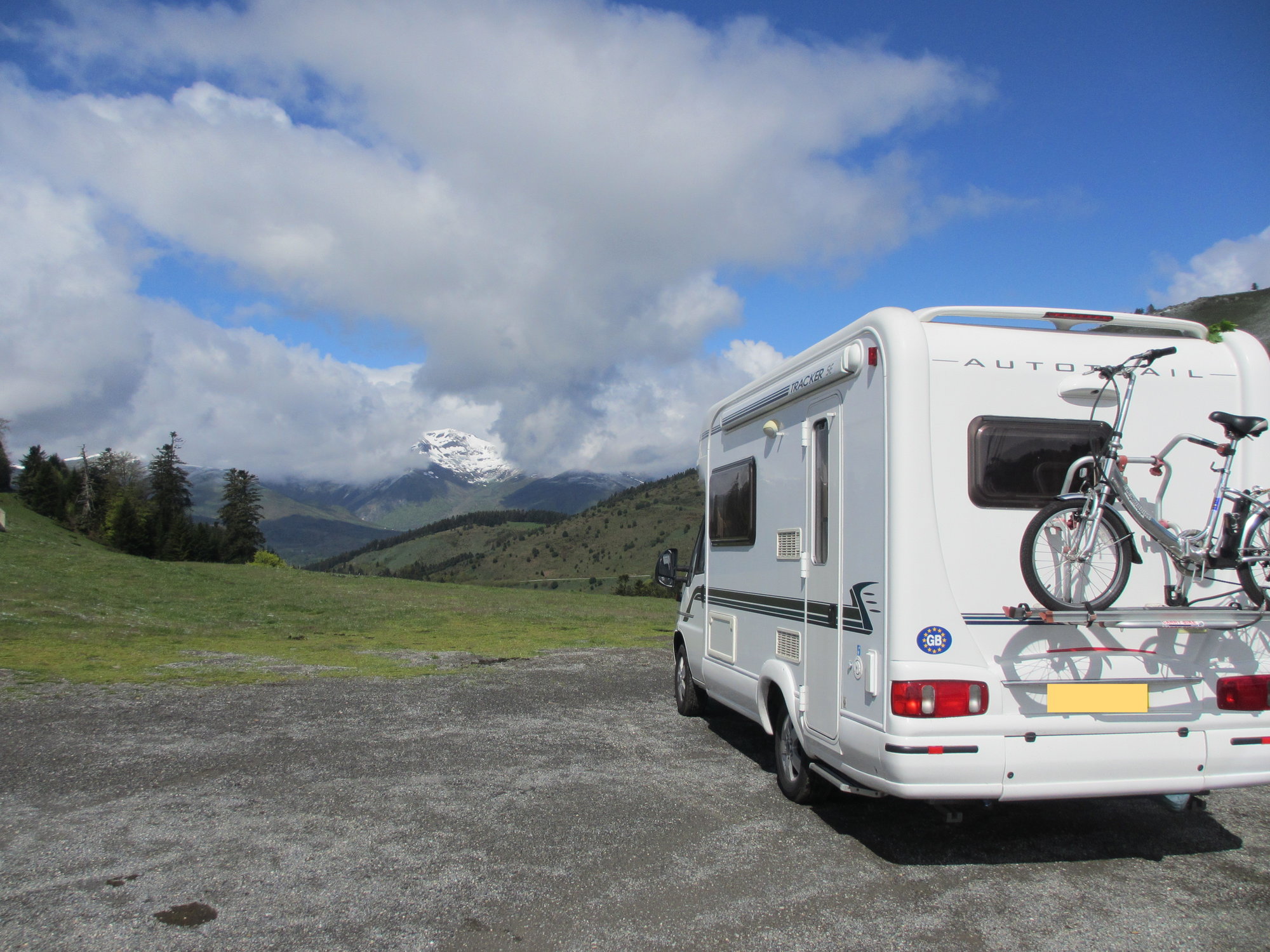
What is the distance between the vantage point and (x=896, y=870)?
465 cm

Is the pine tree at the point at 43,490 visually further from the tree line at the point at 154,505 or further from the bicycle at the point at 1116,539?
the bicycle at the point at 1116,539

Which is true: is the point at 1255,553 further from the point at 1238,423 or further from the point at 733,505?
the point at 733,505

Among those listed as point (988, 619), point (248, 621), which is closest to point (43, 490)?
point (248, 621)

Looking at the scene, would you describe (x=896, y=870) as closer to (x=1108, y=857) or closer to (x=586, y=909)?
(x=1108, y=857)

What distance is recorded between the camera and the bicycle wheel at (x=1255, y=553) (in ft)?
14.3

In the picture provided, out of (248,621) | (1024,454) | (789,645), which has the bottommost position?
(248,621)

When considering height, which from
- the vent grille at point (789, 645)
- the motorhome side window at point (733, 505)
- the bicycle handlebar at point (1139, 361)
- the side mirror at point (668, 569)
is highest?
the bicycle handlebar at point (1139, 361)

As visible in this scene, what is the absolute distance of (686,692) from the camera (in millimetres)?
8695

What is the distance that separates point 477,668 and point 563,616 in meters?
9.04

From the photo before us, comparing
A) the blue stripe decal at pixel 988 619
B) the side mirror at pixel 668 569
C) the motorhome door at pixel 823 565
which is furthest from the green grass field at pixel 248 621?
the blue stripe decal at pixel 988 619

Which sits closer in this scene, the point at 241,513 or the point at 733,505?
the point at 733,505

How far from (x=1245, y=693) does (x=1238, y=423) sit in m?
1.41

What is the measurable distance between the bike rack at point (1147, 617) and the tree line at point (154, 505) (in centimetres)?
7268

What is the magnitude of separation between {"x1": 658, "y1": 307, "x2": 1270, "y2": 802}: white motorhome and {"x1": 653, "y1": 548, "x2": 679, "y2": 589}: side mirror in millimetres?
3355
